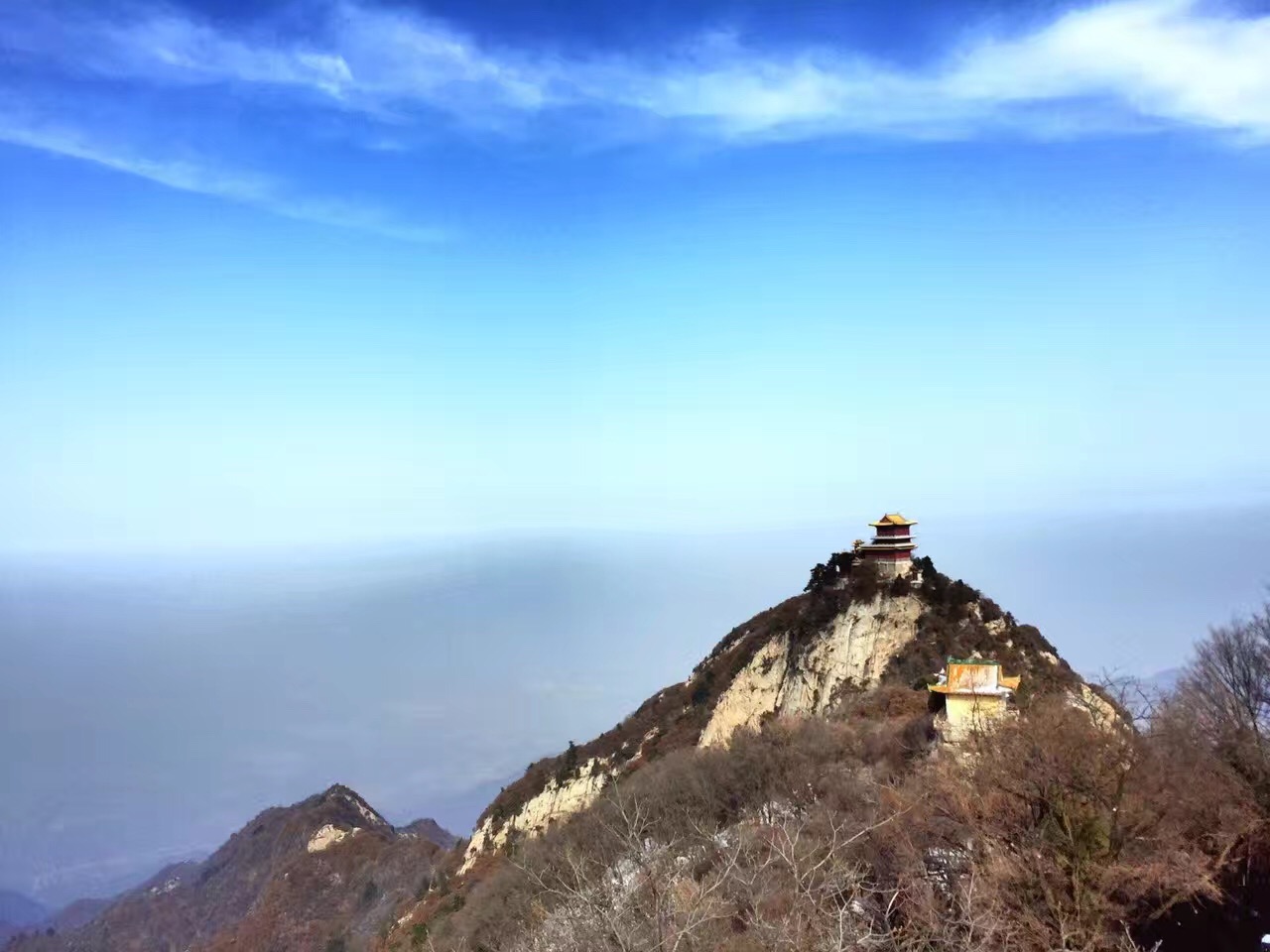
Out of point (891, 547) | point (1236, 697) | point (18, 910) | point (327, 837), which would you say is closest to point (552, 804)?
point (891, 547)

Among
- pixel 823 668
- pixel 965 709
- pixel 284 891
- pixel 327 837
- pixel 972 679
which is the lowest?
pixel 284 891

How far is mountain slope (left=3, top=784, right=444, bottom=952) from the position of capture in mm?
59000

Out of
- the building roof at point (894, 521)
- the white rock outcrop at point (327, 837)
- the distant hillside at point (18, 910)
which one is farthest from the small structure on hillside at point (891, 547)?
the distant hillside at point (18, 910)

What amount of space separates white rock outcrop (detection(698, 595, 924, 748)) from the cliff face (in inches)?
1.9

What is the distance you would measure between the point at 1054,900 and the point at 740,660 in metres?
31.0

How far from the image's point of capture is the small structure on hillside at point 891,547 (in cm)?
4000

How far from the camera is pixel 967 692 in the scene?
82.7ft

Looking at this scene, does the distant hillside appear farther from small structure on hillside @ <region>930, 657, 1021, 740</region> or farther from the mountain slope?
small structure on hillside @ <region>930, 657, 1021, 740</region>

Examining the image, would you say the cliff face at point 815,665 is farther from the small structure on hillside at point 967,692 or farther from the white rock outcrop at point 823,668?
the small structure on hillside at point 967,692

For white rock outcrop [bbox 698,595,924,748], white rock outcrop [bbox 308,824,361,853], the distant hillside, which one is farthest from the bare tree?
the distant hillside

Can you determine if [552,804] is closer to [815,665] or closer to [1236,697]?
[815,665]

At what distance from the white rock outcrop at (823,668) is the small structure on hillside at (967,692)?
34.2 feet

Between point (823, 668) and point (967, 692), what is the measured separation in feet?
41.6

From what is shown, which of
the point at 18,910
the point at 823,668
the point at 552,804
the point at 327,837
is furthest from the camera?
the point at 18,910
